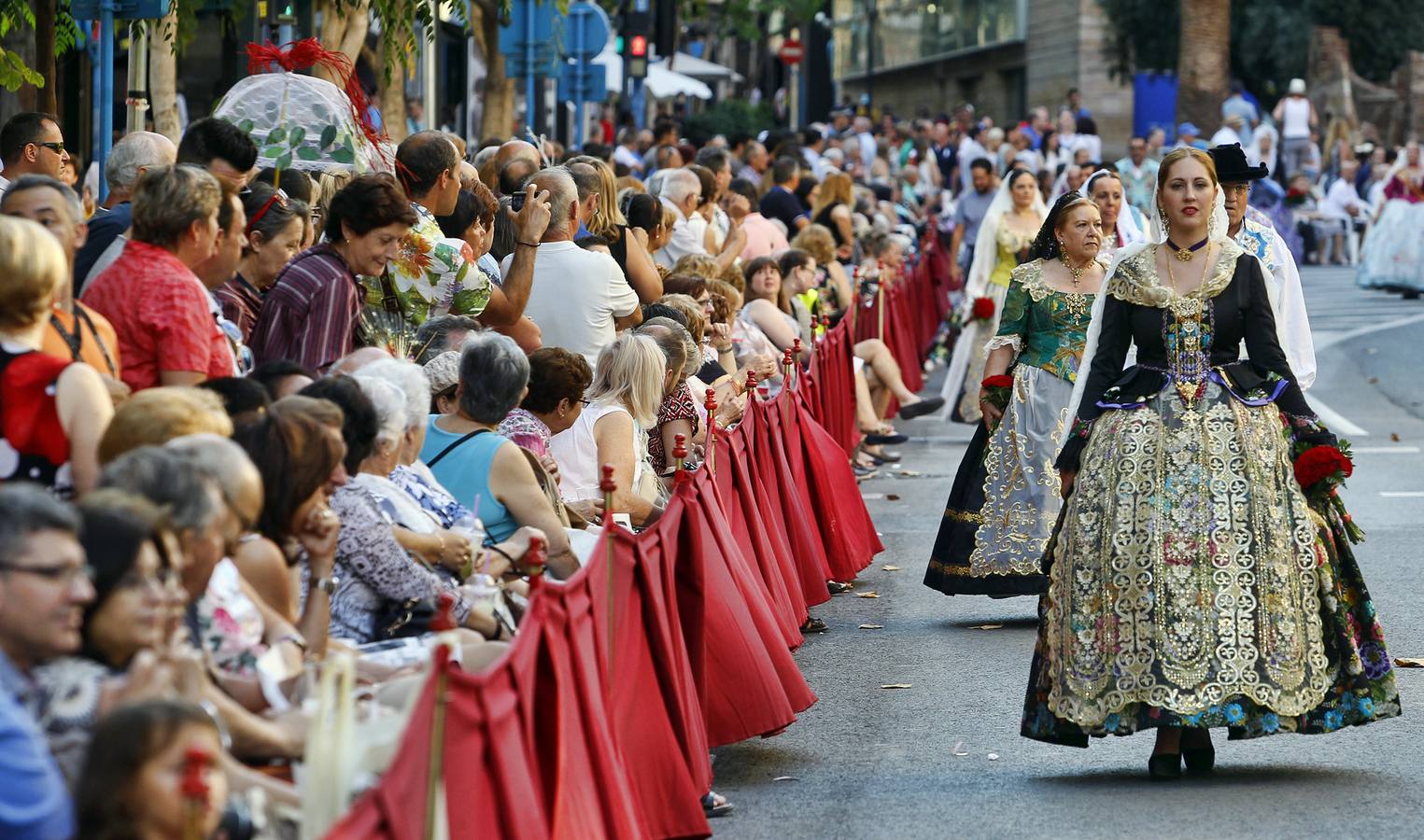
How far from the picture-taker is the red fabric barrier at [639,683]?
16.6 ft

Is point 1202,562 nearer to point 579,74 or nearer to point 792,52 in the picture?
point 579,74

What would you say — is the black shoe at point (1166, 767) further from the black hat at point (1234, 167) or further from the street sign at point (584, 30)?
the street sign at point (584, 30)

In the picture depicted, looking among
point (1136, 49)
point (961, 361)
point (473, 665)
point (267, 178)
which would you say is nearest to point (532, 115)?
point (961, 361)

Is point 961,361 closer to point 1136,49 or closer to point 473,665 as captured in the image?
point 473,665

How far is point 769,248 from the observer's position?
1717 centimetres

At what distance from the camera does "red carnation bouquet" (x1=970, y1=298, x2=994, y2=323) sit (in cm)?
1529

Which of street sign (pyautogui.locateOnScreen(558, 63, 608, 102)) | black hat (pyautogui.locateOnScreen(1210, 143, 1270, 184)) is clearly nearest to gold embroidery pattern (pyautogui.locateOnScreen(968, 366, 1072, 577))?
black hat (pyautogui.locateOnScreen(1210, 143, 1270, 184))

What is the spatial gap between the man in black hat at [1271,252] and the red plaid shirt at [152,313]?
3.51m

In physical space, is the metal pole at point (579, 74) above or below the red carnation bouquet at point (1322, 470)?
above

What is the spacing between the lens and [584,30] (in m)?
23.0

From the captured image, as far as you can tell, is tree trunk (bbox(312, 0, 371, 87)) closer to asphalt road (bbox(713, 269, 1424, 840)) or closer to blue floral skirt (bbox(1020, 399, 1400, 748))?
asphalt road (bbox(713, 269, 1424, 840))

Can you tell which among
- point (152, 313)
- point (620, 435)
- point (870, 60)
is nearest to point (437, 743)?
point (152, 313)

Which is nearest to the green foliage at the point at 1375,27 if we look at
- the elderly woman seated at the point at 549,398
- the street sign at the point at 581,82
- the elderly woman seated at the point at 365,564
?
the street sign at the point at 581,82

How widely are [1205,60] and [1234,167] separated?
36.8 m
